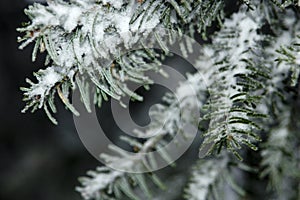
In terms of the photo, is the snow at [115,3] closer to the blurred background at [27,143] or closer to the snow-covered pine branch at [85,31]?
the snow-covered pine branch at [85,31]

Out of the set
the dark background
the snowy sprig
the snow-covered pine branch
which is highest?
the dark background

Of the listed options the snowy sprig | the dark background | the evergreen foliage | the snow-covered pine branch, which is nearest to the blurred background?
the dark background

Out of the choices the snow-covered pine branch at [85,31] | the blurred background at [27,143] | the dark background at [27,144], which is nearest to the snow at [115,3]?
the snow-covered pine branch at [85,31]

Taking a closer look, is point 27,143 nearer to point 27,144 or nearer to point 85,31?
point 27,144

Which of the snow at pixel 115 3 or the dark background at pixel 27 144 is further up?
the dark background at pixel 27 144

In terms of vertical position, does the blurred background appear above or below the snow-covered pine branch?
above

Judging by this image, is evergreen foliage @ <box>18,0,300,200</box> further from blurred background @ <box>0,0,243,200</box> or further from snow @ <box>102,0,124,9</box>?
blurred background @ <box>0,0,243,200</box>

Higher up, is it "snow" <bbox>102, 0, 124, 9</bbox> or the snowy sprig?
"snow" <bbox>102, 0, 124, 9</bbox>

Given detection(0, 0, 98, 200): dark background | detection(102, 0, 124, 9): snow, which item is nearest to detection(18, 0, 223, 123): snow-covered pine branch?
detection(102, 0, 124, 9): snow

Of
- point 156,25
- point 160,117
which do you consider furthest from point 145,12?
point 160,117

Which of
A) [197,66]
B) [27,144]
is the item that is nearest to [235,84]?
[197,66]

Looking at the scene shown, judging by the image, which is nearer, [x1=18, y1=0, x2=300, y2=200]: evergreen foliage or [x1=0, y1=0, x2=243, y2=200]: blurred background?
[x1=18, y1=0, x2=300, y2=200]: evergreen foliage

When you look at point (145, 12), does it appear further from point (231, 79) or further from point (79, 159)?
point (79, 159)

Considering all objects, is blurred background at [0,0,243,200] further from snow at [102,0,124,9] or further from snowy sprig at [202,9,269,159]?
snow at [102,0,124,9]
